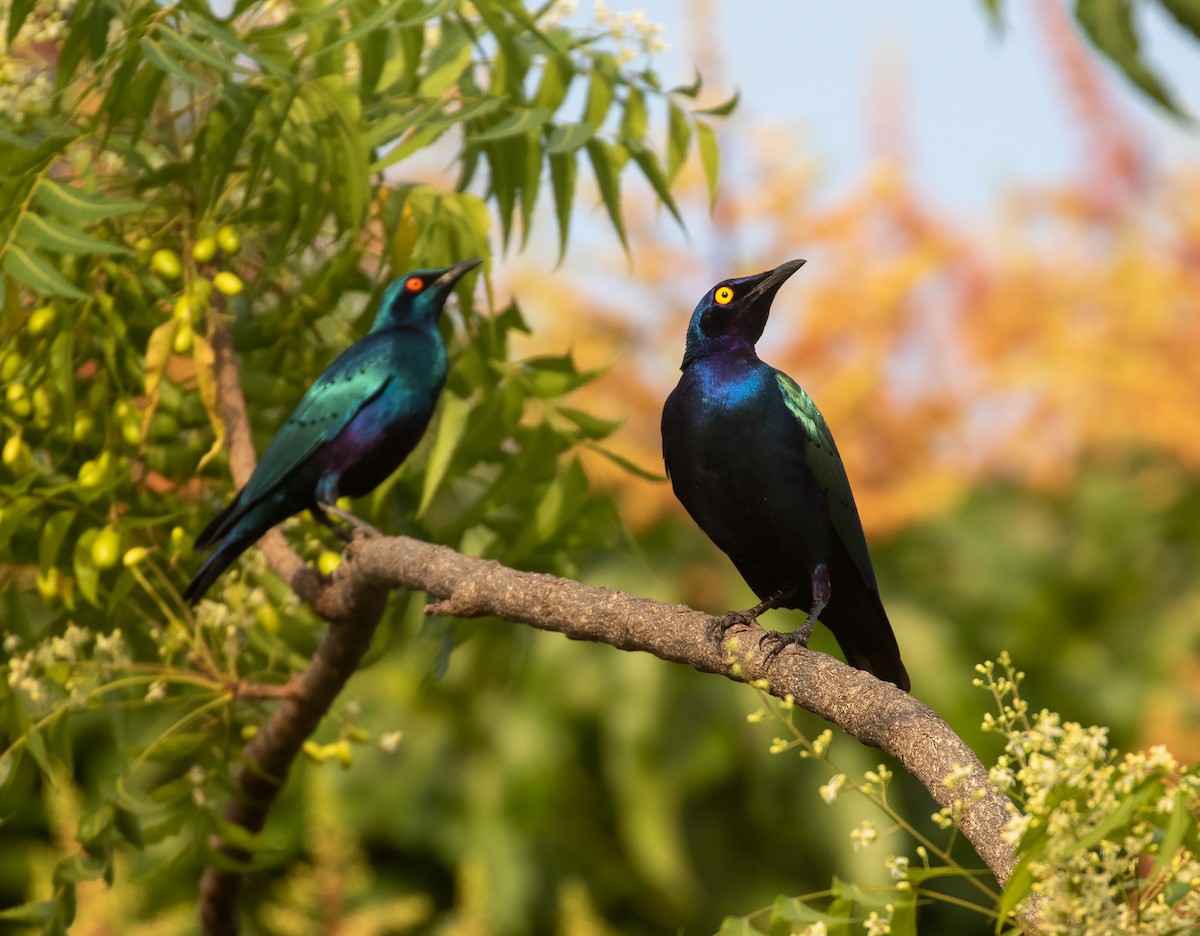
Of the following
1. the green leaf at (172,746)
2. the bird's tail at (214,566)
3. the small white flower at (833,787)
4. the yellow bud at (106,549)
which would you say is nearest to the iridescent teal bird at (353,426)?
the bird's tail at (214,566)

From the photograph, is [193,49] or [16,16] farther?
[16,16]

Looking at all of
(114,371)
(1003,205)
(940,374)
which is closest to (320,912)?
(114,371)

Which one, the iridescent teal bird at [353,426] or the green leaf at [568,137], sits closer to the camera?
the green leaf at [568,137]

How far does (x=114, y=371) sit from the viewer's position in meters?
3.36

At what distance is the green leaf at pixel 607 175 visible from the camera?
140 inches

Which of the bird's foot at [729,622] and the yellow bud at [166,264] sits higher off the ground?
the yellow bud at [166,264]

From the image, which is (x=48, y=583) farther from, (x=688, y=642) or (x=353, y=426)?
(x=688, y=642)

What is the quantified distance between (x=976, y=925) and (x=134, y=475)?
299 inches

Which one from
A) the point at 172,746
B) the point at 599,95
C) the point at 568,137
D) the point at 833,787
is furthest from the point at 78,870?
the point at 599,95

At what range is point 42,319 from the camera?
333 centimetres

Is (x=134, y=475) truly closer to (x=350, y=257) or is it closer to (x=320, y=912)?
(x=350, y=257)

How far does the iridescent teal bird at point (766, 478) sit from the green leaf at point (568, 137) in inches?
19.0

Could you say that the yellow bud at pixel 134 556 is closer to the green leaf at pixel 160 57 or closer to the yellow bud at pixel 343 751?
the yellow bud at pixel 343 751

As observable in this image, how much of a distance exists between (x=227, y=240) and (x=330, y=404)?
46cm
